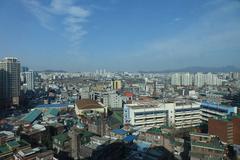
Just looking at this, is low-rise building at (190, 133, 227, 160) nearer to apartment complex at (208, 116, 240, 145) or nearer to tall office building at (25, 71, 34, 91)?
apartment complex at (208, 116, 240, 145)

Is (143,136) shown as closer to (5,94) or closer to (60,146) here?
(60,146)

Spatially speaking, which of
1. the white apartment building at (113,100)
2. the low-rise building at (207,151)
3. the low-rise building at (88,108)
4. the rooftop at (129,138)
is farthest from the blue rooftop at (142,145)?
the white apartment building at (113,100)

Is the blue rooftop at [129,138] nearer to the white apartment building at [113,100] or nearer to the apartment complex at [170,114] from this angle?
the apartment complex at [170,114]

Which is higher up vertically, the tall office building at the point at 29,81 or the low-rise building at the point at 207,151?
Answer: the tall office building at the point at 29,81

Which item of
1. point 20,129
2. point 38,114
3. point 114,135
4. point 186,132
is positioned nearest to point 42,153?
point 114,135

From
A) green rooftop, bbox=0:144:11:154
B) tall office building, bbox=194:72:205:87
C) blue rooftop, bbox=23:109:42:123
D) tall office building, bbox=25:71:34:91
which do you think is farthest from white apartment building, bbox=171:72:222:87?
green rooftop, bbox=0:144:11:154

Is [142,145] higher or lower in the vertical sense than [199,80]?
lower

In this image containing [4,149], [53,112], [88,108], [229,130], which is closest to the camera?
[4,149]

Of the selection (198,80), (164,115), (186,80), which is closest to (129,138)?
(164,115)

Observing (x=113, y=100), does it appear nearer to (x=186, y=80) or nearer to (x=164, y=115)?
(x=164, y=115)
